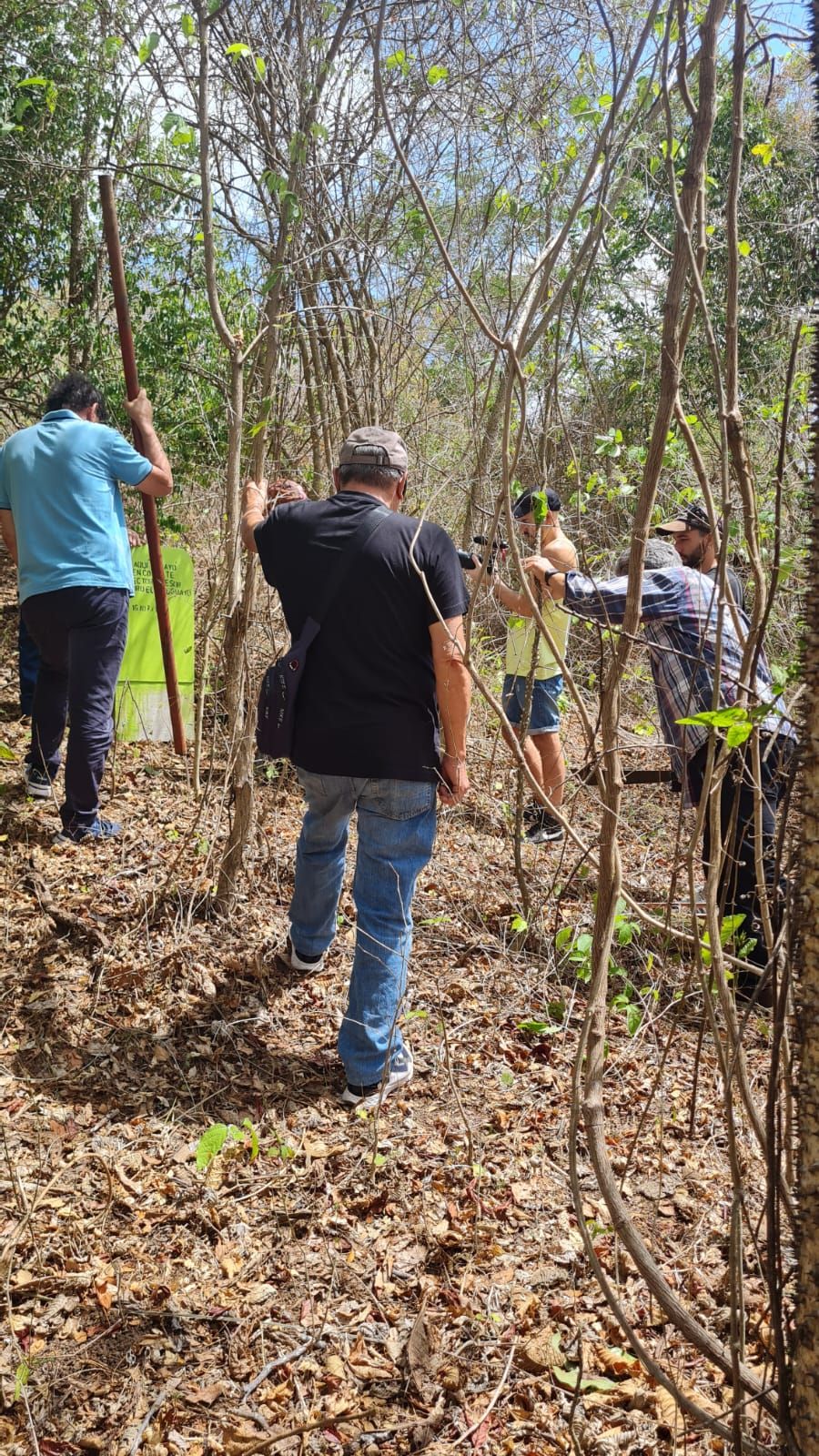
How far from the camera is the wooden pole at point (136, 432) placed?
401 centimetres

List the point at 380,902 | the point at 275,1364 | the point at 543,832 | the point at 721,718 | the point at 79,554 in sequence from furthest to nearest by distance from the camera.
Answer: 1. the point at 543,832
2. the point at 79,554
3. the point at 380,902
4. the point at 275,1364
5. the point at 721,718

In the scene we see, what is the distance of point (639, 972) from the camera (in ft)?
12.6

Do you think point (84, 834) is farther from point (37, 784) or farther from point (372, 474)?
point (372, 474)

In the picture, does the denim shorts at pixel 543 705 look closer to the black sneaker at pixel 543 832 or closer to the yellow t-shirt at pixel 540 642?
the yellow t-shirt at pixel 540 642

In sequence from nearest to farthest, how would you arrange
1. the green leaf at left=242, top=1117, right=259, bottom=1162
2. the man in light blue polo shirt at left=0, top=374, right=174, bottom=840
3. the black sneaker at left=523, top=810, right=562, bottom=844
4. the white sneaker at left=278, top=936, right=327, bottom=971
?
the green leaf at left=242, top=1117, right=259, bottom=1162 → the white sneaker at left=278, top=936, right=327, bottom=971 → the man in light blue polo shirt at left=0, top=374, right=174, bottom=840 → the black sneaker at left=523, top=810, right=562, bottom=844

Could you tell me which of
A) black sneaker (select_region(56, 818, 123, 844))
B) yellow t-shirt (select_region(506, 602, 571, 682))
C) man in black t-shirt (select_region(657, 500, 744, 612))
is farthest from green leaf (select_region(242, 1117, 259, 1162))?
man in black t-shirt (select_region(657, 500, 744, 612))

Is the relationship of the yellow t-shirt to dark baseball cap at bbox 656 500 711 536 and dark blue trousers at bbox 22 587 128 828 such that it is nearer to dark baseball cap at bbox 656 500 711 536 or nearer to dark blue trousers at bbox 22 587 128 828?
dark baseball cap at bbox 656 500 711 536

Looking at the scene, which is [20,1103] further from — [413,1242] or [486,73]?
[486,73]

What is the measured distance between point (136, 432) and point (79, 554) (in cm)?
64

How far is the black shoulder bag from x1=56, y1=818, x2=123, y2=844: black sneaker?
156 centimetres

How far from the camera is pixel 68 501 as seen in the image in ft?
13.6

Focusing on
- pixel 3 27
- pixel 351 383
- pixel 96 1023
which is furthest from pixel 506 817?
pixel 3 27

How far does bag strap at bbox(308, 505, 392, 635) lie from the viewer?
278cm

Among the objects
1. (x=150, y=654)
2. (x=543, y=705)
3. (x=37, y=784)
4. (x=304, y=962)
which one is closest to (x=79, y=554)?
(x=37, y=784)
